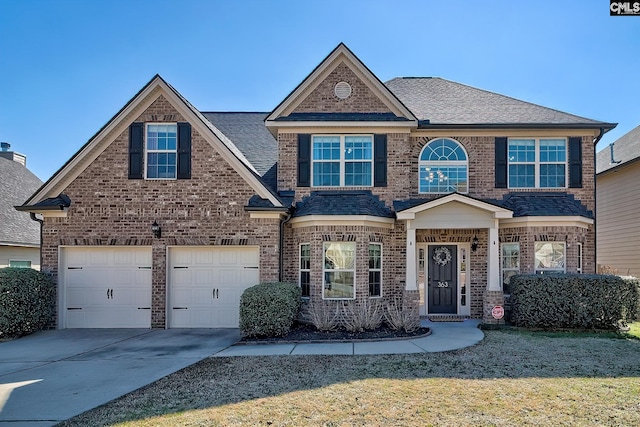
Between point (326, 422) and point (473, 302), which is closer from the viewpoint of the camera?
point (326, 422)

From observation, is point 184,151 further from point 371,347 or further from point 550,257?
point 550,257

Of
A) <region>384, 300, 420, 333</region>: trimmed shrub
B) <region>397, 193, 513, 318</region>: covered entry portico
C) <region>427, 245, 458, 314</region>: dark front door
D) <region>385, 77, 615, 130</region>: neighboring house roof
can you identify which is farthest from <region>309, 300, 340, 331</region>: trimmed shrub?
<region>385, 77, 615, 130</region>: neighboring house roof

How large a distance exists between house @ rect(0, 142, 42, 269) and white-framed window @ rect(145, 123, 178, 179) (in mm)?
7140

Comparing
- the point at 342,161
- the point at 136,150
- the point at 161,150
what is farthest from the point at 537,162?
the point at 136,150

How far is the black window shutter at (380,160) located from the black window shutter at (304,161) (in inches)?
75.6

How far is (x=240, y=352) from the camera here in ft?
29.6

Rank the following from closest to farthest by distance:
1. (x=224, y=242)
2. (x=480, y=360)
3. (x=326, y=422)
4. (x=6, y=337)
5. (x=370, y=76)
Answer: (x=326, y=422), (x=480, y=360), (x=6, y=337), (x=224, y=242), (x=370, y=76)

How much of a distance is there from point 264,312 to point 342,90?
6.87 metres

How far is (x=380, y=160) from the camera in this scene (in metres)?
12.8

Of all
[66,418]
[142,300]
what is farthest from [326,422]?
[142,300]

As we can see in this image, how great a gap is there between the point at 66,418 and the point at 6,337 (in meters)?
7.02

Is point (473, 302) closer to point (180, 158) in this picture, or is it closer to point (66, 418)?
point (180, 158)

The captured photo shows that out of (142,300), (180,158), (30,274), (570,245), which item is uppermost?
(180,158)

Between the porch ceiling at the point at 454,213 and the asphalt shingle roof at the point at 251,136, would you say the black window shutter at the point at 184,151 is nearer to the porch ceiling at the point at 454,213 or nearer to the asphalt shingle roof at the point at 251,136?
the asphalt shingle roof at the point at 251,136
